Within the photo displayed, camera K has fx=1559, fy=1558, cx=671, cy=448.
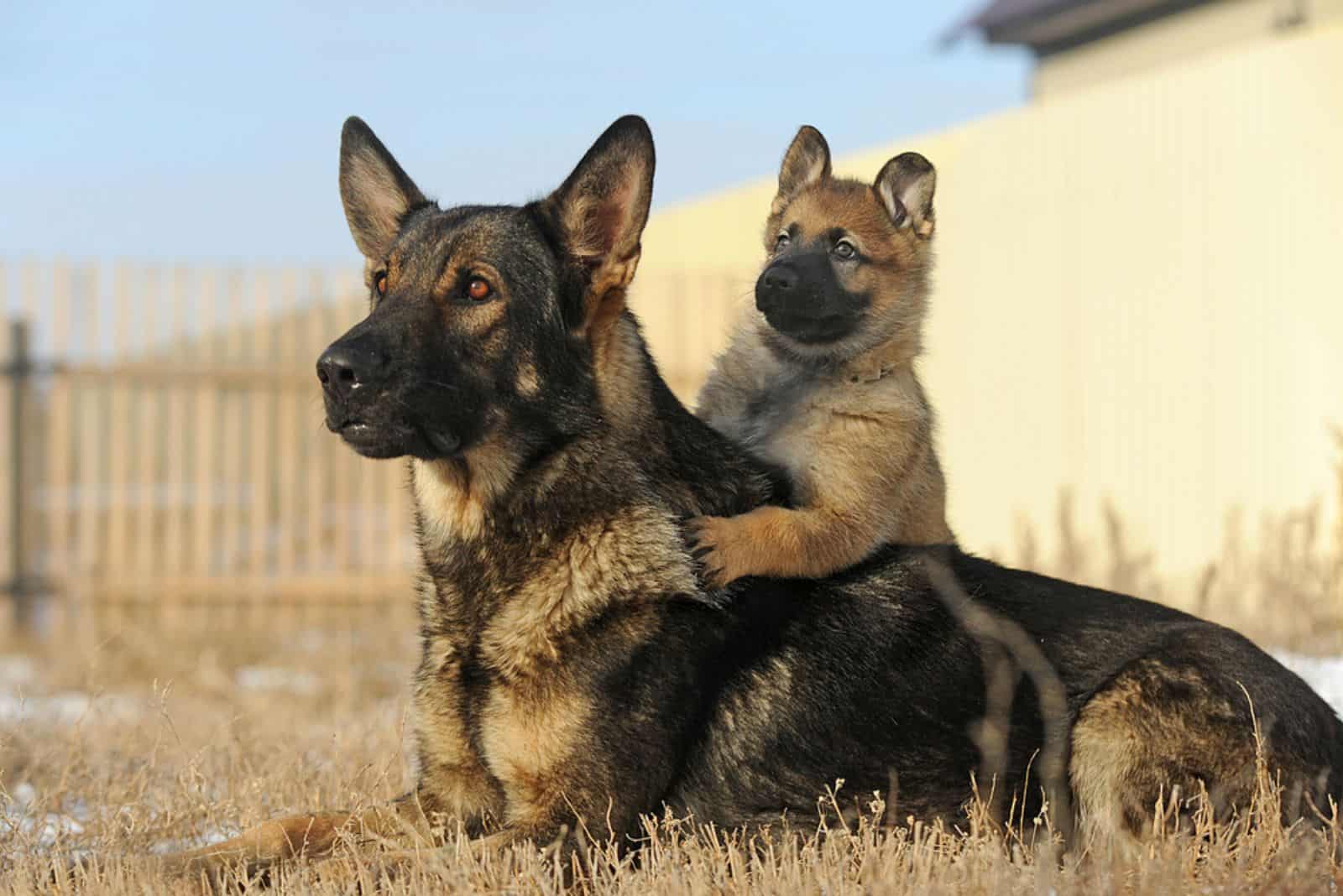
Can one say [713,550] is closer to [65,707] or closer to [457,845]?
[457,845]

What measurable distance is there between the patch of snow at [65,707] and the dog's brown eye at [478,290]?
11.2 ft

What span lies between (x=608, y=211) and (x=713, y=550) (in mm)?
912

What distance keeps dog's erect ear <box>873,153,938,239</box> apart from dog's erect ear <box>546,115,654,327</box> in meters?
1.80

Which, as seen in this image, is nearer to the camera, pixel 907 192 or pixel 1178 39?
pixel 907 192

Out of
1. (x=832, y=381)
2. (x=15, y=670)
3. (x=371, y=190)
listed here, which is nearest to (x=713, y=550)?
(x=832, y=381)

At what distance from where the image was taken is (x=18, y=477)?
1320 centimetres

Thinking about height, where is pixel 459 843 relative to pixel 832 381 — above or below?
below

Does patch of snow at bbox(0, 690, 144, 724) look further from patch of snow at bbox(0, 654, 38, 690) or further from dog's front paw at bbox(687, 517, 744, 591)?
dog's front paw at bbox(687, 517, 744, 591)

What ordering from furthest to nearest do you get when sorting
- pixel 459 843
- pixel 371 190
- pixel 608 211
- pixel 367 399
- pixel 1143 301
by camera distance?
pixel 1143 301, pixel 371 190, pixel 608 211, pixel 367 399, pixel 459 843

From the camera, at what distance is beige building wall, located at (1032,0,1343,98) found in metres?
17.9

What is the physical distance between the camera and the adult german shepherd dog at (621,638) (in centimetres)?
367

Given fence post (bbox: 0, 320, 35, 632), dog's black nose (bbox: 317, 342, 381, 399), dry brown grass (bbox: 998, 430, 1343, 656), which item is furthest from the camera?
fence post (bbox: 0, 320, 35, 632)

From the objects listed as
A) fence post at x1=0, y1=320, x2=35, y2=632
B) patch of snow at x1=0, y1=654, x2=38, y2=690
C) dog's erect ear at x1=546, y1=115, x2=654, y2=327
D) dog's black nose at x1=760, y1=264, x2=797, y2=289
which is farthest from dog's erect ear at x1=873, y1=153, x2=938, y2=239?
fence post at x1=0, y1=320, x2=35, y2=632

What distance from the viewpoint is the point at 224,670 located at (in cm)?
1166
